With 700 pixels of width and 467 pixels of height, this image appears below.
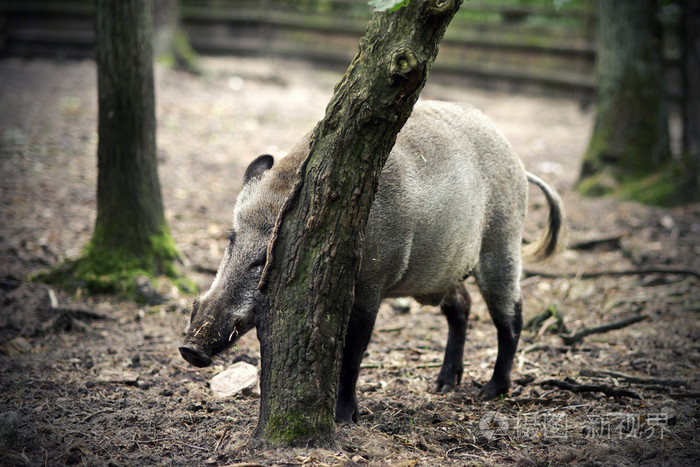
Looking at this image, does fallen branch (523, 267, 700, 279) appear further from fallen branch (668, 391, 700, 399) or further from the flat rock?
the flat rock

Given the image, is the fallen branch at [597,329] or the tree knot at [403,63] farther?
the fallen branch at [597,329]

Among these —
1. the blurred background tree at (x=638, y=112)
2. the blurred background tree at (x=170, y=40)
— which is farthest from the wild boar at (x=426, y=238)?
the blurred background tree at (x=170, y=40)

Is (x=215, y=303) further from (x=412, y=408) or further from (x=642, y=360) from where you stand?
(x=642, y=360)

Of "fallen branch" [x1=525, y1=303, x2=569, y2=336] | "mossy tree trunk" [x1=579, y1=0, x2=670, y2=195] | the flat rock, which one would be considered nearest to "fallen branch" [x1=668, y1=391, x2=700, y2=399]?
"fallen branch" [x1=525, y1=303, x2=569, y2=336]

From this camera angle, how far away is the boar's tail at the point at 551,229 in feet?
14.2

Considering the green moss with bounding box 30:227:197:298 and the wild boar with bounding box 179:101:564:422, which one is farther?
the green moss with bounding box 30:227:197:298

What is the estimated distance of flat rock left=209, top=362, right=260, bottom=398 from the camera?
11.4 feet

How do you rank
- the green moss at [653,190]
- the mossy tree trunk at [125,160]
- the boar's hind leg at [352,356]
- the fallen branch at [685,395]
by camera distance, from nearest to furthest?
the boar's hind leg at [352,356] < the fallen branch at [685,395] < the mossy tree trunk at [125,160] < the green moss at [653,190]

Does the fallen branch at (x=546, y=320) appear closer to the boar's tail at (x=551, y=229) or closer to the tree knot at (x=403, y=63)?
the boar's tail at (x=551, y=229)

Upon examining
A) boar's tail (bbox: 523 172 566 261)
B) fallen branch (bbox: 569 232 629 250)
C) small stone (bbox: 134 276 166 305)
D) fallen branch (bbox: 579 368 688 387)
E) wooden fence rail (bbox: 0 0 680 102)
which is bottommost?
small stone (bbox: 134 276 166 305)

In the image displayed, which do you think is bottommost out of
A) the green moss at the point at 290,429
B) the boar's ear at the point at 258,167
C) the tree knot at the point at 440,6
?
the green moss at the point at 290,429

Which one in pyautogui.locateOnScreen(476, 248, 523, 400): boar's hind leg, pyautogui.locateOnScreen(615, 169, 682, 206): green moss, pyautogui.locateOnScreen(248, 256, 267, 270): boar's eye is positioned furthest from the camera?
pyautogui.locateOnScreen(615, 169, 682, 206): green moss

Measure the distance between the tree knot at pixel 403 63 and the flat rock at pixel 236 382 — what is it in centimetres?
195

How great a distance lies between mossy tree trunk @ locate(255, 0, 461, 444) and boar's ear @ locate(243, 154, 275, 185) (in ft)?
1.89
